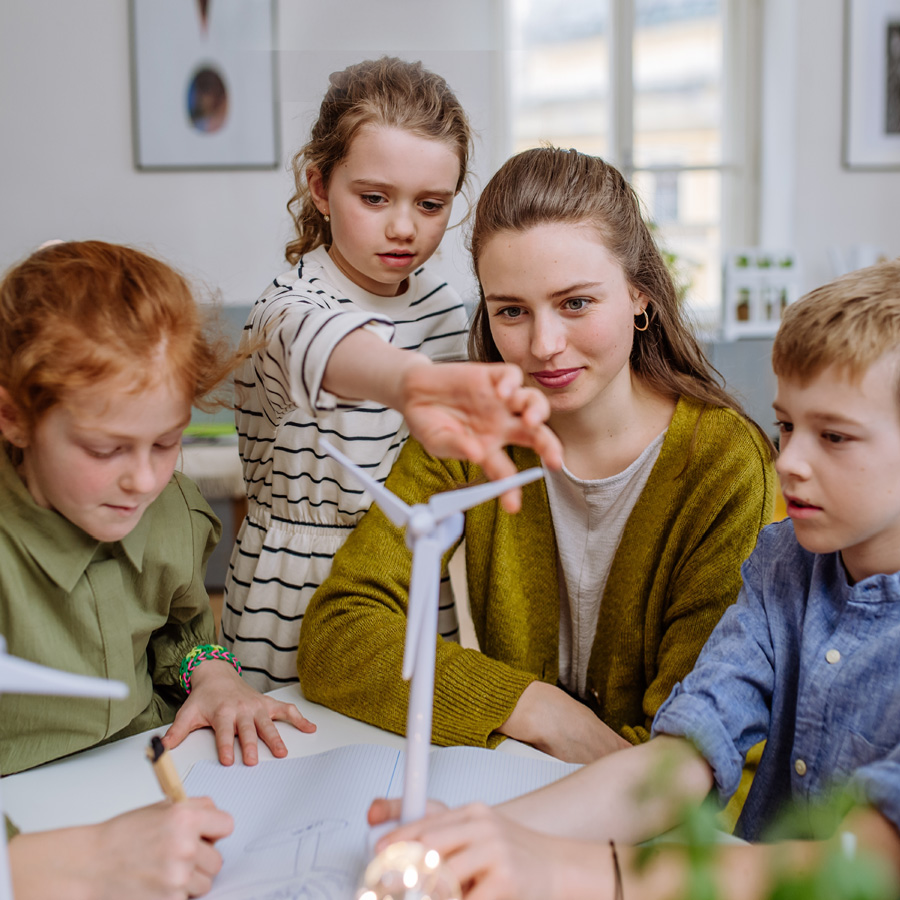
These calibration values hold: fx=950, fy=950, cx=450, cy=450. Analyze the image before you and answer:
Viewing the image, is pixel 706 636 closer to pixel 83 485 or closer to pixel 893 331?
pixel 893 331

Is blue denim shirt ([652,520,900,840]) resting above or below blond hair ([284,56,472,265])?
below

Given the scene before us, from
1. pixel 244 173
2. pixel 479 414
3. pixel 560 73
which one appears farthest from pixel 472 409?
pixel 560 73

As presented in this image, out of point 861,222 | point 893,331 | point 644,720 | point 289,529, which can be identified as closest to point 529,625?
point 644,720

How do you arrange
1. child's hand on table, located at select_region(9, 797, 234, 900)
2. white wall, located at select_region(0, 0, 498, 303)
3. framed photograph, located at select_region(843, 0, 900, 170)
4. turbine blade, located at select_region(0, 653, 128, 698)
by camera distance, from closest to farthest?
turbine blade, located at select_region(0, 653, 128, 698)
child's hand on table, located at select_region(9, 797, 234, 900)
white wall, located at select_region(0, 0, 498, 303)
framed photograph, located at select_region(843, 0, 900, 170)

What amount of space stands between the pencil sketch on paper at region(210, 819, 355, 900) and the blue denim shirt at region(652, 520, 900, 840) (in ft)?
0.98

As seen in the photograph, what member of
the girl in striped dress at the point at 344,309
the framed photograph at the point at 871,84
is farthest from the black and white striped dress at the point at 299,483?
the framed photograph at the point at 871,84

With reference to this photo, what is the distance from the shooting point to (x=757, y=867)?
643 mm

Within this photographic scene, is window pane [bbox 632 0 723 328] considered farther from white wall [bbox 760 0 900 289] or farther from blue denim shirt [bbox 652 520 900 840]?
blue denim shirt [bbox 652 520 900 840]

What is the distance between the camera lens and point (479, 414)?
2.20ft

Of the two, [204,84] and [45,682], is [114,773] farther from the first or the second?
[204,84]

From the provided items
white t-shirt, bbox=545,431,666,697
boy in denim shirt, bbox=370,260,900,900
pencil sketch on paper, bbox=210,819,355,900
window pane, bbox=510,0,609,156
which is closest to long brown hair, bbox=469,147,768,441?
white t-shirt, bbox=545,431,666,697

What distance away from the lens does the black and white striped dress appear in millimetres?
1186

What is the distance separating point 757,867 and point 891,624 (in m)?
0.25

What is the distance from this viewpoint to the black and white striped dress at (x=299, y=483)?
1.19m
